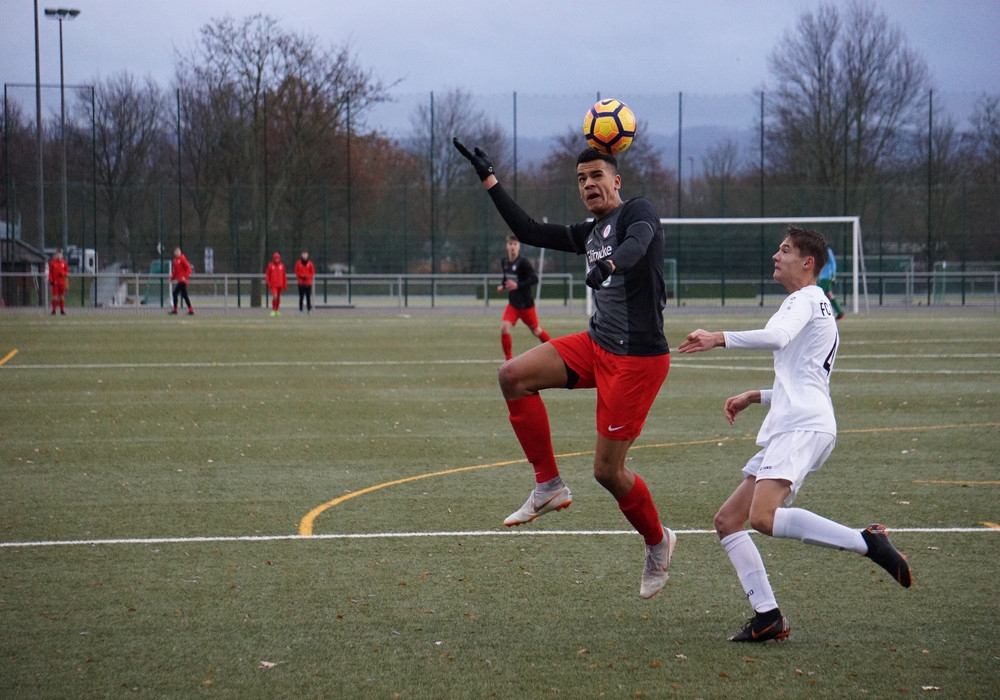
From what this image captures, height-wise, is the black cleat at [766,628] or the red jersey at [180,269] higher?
the red jersey at [180,269]

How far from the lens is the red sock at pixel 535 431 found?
19.7 ft

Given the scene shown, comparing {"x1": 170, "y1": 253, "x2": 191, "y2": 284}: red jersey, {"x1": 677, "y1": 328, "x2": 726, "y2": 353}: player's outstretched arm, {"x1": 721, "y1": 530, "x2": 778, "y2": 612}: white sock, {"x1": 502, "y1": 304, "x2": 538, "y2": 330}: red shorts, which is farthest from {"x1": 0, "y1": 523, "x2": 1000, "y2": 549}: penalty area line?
{"x1": 170, "y1": 253, "x2": 191, "y2": 284}: red jersey

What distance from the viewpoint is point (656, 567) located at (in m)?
5.45

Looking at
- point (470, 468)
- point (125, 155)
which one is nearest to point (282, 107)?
point (125, 155)

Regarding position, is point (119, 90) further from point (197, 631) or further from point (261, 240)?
point (197, 631)

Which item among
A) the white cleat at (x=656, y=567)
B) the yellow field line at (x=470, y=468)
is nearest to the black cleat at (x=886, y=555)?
the white cleat at (x=656, y=567)

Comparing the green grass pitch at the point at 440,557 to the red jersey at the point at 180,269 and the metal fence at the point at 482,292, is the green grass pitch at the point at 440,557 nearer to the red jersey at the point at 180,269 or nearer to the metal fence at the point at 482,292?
the red jersey at the point at 180,269

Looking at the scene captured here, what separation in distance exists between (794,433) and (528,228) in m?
2.04

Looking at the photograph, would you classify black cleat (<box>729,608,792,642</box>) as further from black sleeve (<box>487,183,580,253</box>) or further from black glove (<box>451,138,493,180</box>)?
black glove (<box>451,138,493,180</box>)

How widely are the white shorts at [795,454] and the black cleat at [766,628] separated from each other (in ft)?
1.96

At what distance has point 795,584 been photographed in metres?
5.84

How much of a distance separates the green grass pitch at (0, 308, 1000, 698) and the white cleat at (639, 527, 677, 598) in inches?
5.6

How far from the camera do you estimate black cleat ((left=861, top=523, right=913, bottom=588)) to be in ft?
15.7

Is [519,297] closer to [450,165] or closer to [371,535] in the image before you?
[371,535]
